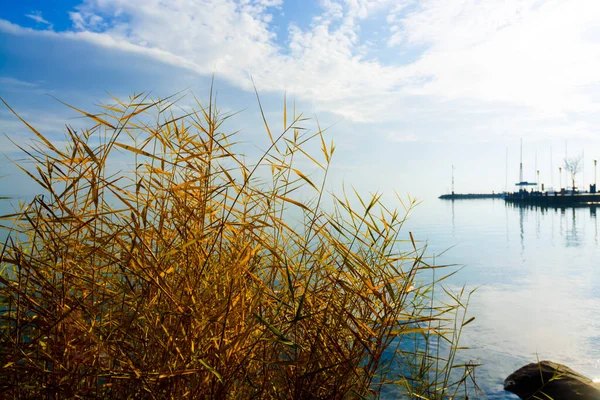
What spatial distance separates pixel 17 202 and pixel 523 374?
709 centimetres

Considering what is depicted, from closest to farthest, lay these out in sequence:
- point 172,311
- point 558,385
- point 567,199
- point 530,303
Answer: point 172,311 → point 558,385 → point 530,303 → point 567,199

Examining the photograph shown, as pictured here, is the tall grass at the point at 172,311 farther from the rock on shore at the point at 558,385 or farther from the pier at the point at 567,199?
the pier at the point at 567,199

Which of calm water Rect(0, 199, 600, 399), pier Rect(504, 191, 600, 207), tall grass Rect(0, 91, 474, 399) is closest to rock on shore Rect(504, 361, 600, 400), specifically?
calm water Rect(0, 199, 600, 399)

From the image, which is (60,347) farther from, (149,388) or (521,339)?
(521,339)

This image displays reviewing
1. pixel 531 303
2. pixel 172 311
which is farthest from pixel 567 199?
pixel 172 311

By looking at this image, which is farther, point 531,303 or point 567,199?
point 567,199

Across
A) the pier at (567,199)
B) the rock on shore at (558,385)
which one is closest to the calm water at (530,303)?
the rock on shore at (558,385)

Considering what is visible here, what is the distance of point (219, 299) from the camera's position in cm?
175

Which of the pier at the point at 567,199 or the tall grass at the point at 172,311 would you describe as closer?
the tall grass at the point at 172,311

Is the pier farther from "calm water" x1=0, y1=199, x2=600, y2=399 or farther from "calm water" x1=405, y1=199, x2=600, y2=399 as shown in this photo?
"calm water" x1=0, y1=199, x2=600, y2=399

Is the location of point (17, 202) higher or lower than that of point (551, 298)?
higher

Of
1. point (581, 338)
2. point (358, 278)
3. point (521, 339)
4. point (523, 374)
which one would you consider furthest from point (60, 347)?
point (581, 338)

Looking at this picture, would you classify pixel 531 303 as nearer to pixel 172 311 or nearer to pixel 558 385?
pixel 558 385

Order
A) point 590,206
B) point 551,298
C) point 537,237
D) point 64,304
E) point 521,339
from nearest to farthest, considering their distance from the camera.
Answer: point 64,304
point 521,339
point 551,298
point 537,237
point 590,206
